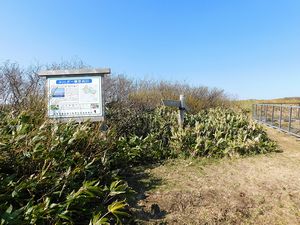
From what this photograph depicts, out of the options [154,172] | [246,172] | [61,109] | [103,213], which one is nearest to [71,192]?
[103,213]

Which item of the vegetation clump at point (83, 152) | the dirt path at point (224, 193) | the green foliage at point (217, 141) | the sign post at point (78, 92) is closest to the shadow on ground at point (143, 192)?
the dirt path at point (224, 193)

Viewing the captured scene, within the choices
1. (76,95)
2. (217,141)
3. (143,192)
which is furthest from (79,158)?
(217,141)

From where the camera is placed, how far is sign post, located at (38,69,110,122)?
17.0 ft

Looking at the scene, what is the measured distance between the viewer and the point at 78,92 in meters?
5.24

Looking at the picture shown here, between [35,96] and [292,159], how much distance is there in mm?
5794

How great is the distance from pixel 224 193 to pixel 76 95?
337cm

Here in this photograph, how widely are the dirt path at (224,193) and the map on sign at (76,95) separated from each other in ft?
5.72

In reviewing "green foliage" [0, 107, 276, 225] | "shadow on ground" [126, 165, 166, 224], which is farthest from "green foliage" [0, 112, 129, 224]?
"shadow on ground" [126, 165, 166, 224]

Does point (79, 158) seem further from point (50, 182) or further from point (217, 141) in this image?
point (217, 141)

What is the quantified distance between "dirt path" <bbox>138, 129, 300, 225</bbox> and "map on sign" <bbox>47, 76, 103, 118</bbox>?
1742 millimetres

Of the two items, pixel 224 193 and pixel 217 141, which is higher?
pixel 217 141

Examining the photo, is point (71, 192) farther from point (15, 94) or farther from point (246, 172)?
point (15, 94)

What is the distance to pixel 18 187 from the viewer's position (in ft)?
8.12

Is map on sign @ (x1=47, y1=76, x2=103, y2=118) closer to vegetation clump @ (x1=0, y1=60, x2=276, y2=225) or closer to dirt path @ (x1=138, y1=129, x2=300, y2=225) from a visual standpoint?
vegetation clump @ (x1=0, y1=60, x2=276, y2=225)
